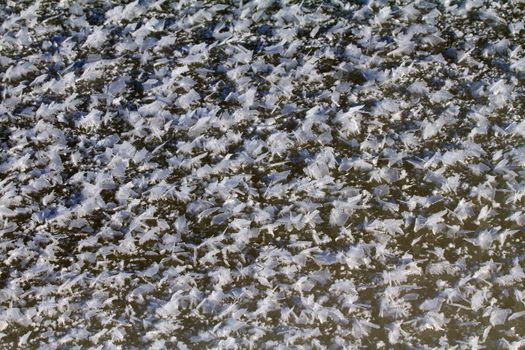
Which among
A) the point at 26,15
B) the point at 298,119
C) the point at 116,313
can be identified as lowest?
the point at 116,313

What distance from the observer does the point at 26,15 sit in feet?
2.32

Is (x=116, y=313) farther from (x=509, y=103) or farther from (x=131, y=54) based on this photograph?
(x=509, y=103)

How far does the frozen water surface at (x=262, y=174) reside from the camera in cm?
60

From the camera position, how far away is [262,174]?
0.65 metres

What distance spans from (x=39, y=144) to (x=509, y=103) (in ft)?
1.94

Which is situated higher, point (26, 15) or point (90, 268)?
point (26, 15)

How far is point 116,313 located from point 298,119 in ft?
1.04

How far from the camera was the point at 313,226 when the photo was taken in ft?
2.05

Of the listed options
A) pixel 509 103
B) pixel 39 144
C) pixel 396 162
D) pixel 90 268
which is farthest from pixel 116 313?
pixel 509 103

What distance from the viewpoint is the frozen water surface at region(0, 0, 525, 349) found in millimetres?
598

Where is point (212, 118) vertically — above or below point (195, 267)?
above

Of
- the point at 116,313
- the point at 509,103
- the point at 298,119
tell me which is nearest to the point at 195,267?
the point at 116,313

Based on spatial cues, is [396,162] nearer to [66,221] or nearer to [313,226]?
[313,226]

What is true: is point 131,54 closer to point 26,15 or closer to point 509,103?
point 26,15
